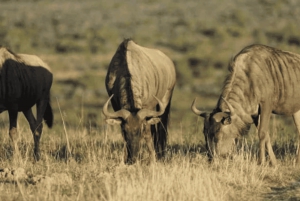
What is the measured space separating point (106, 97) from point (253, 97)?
17983 mm

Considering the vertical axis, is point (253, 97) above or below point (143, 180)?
above

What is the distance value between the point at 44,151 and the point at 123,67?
2010 mm

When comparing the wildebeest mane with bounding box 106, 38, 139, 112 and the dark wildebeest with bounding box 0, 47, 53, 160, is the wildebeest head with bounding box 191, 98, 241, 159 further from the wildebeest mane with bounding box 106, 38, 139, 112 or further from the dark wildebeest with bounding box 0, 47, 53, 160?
the dark wildebeest with bounding box 0, 47, 53, 160

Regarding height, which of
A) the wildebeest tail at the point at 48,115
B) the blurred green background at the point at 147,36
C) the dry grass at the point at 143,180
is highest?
the dry grass at the point at 143,180

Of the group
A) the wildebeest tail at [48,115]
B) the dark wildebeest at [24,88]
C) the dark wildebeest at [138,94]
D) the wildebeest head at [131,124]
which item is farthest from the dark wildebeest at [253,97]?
the wildebeest tail at [48,115]

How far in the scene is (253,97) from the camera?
9.78 m

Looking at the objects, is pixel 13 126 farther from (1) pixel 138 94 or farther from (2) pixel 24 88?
(1) pixel 138 94

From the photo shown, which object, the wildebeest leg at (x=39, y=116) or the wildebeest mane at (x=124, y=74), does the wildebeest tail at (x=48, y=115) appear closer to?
the wildebeest leg at (x=39, y=116)

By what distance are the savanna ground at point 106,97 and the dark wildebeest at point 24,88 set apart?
1.26ft

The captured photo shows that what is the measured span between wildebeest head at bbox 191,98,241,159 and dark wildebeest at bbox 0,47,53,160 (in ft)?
9.73

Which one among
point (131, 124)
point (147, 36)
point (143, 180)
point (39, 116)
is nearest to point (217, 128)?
point (131, 124)

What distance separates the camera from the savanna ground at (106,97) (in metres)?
7.73

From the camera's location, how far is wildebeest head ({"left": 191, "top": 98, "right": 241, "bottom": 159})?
366 inches

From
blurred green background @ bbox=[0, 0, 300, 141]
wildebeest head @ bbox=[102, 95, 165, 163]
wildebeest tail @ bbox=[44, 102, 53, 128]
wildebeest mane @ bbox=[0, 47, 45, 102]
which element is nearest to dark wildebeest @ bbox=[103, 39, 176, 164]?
wildebeest head @ bbox=[102, 95, 165, 163]
